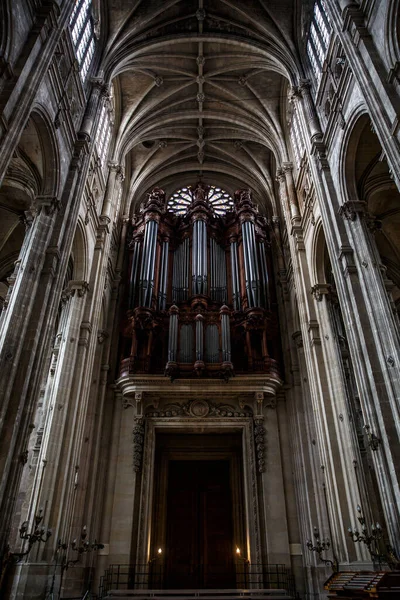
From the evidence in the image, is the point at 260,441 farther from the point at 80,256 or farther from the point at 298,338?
the point at 80,256

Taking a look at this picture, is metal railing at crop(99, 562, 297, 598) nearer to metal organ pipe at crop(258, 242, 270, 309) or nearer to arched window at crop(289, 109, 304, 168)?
metal organ pipe at crop(258, 242, 270, 309)

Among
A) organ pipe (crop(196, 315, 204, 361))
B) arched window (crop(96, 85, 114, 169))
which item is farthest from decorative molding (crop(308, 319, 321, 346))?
arched window (crop(96, 85, 114, 169))

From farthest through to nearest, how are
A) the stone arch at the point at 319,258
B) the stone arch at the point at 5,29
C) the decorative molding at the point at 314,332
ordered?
the stone arch at the point at 319,258
the decorative molding at the point at 314,332
the stone arch at the point at 5,29

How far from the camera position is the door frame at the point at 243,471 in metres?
15.3

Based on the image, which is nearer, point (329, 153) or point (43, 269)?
point (43, 269)

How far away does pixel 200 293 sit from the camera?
1928 centimetres

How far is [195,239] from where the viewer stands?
69.8 feet

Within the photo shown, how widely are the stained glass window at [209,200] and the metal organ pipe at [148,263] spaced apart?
3.93 metres

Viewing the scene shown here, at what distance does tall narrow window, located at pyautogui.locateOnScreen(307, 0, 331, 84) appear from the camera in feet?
50.6

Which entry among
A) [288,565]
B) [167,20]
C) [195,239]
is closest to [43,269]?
[195,239]

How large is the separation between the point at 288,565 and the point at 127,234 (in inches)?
626

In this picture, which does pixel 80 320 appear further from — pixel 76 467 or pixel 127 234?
pixel 127 234

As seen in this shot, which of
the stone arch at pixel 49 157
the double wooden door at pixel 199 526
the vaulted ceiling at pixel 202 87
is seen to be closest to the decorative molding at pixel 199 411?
the double wooden door at pixel 199 526

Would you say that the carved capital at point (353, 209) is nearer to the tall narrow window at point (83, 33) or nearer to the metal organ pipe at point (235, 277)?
the metal organ pipe at point (235, 277)
